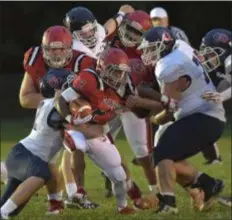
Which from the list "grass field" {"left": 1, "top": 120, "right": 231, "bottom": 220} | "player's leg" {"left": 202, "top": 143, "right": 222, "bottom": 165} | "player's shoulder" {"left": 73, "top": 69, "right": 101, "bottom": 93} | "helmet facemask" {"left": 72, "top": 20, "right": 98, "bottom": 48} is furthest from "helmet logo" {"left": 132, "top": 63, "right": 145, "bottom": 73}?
"player's leg" {"left": 202, "top": 143, "right": 222, "bottom": 165}

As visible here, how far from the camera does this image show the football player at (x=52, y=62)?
6.61 m

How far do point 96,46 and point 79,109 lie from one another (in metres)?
1.36

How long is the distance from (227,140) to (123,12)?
4181 mm

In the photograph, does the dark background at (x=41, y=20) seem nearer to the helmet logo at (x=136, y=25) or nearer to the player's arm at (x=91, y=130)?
the helmet logo at (x=136, y=25)

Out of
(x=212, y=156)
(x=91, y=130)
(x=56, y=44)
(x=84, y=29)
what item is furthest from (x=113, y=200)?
(x=212, y=156)

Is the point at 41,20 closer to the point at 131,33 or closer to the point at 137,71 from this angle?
the point at 131,33

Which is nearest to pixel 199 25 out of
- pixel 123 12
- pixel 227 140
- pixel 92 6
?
pixel 92 6

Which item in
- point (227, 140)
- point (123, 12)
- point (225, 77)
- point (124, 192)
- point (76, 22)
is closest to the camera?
point (124, 192)

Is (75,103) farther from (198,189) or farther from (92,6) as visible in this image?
(92,6)

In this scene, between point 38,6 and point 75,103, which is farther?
point 38,6

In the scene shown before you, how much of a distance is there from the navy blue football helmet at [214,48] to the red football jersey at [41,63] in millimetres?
844

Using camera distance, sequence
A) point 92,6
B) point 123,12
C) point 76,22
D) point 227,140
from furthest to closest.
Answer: point 92,6 < point 227,140 < point 123,12 < point 76,22

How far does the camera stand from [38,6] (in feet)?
57.3

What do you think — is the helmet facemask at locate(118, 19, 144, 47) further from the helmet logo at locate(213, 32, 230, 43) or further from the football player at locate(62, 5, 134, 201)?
the helmet logo at locate(213, 32, 230, 43)
